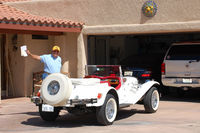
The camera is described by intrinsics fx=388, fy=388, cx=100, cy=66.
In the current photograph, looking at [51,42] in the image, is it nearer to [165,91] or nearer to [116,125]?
[165,91]

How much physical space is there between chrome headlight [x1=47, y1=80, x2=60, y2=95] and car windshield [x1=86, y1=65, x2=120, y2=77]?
162 centimetres

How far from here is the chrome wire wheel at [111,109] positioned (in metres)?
8.38

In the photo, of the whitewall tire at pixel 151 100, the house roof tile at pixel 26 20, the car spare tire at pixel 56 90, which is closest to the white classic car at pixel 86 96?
the car spare tire at pixel 56 90

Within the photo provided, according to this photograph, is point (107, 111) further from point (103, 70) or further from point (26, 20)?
point (26, 20)

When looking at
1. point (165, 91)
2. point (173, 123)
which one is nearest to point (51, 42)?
point (165, 91)

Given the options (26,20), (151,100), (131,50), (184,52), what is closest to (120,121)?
(151,100)

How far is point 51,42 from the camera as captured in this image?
15.2 meters

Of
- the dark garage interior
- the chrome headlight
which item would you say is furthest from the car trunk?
the chrome headlight

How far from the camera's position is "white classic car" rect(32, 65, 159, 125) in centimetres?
797

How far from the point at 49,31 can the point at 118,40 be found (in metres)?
7.34

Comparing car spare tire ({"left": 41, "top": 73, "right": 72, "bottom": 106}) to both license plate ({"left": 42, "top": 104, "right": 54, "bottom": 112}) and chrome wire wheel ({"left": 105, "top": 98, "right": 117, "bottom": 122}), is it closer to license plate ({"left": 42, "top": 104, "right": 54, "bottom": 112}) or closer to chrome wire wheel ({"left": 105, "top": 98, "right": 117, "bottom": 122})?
license plate ({"left": 42, "top": 104, "right": 54, "bottom": 112})

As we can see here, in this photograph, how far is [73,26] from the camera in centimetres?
1426

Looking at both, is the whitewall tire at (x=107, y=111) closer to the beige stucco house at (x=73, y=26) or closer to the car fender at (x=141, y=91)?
the car fender at (x=141, y=91)

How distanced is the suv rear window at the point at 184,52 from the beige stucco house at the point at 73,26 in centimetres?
57
